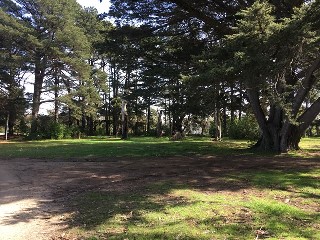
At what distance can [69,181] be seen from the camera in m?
8.86

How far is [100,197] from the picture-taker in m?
6.89

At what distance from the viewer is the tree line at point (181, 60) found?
9.03m

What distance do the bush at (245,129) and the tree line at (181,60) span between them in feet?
0.31

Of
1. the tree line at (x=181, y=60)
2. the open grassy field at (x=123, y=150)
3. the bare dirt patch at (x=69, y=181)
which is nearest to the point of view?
the bare dirt patch at (x=69, y=181)

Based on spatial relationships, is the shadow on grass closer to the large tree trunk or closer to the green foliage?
the large tree trunk

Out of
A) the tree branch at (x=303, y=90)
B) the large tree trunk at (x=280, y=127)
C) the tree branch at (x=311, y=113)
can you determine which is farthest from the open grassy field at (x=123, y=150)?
the tree branch at (x=303, y=90)

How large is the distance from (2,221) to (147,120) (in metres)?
44.5

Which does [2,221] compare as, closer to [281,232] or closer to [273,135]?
[281,232]

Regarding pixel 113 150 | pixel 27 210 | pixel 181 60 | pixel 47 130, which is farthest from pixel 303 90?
pixel 47 130

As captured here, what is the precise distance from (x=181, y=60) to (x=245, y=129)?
13.2 meters

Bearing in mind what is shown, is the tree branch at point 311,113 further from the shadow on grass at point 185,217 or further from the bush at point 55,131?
the bush at point 55,131

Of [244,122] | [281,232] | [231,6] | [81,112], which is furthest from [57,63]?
[281,232]

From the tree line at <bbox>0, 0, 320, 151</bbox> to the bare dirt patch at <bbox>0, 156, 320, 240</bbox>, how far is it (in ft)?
7.52

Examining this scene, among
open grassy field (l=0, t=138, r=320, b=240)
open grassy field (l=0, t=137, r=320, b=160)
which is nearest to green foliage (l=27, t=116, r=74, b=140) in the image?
open grassy field (l=0, t=137, r=320, b=160)
